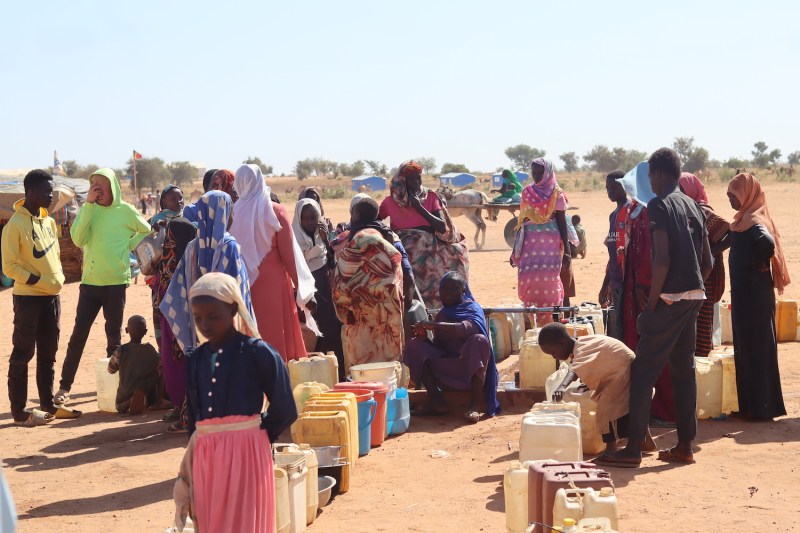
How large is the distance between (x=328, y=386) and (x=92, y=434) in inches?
76.7

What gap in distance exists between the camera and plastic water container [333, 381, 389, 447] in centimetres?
739

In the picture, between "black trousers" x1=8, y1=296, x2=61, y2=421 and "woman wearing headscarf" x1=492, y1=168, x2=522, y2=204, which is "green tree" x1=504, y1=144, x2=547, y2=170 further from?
"black trousers" x1=8, y1=296, x2=61, y2=421

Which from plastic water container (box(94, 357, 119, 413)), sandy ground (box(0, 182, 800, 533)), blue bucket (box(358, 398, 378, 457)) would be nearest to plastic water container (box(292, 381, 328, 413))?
blue bucket (box(358, 398, 378, 457))

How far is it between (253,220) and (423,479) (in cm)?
216

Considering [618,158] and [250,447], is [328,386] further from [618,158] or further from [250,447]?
[618,158]

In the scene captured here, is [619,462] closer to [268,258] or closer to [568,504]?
[568,504]

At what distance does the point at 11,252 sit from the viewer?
324 inches

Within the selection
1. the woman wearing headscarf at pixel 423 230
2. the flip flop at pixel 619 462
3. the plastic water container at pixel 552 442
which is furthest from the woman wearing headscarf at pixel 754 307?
the woman wearing headscarf at pixel 423 230

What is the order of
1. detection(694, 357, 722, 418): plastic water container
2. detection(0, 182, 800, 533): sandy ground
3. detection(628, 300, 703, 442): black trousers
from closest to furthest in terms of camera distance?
detection(0, 182, 800, 533): sandy ground < detection(628, 300, 703, 442): black trousers < detection(694, 357, 722, 418): plastic water container

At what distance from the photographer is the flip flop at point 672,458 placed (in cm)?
665

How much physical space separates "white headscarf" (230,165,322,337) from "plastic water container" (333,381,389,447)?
0.69 meters

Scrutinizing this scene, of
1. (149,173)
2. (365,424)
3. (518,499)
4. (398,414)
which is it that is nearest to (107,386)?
(398,414)

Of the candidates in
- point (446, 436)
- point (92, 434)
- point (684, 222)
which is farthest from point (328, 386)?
point (684, 222)

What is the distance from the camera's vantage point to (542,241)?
1049 cm
